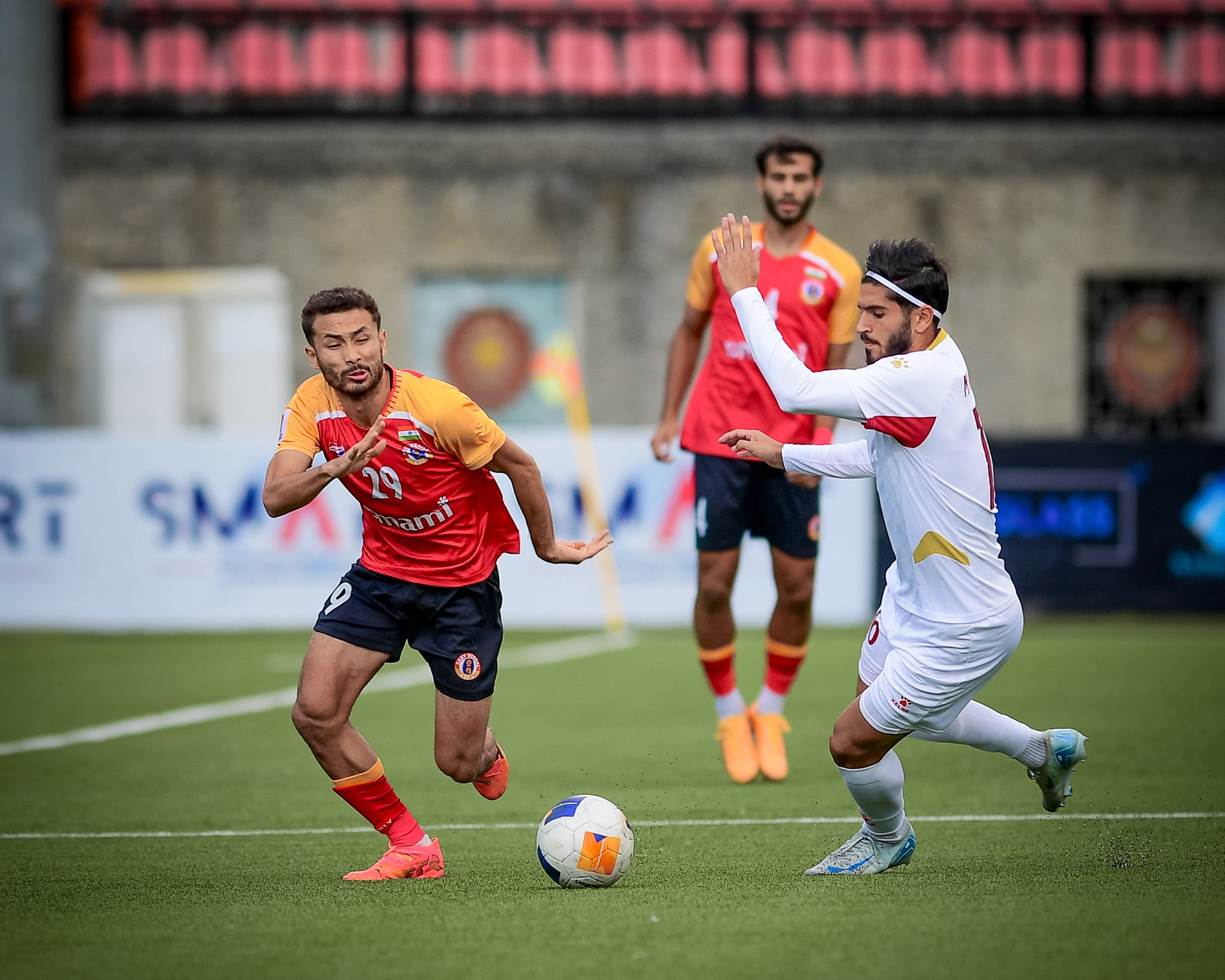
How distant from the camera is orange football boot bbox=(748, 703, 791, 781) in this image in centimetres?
675

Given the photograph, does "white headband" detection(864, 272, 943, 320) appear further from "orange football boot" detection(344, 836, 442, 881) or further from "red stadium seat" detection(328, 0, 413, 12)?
"red stadium seat" detection(328, 0, 413, 12)

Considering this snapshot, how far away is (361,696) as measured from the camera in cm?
975

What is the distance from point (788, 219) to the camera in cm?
676

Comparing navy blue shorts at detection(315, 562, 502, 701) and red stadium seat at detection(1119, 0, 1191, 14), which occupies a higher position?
red stadium seat at detection(1119, 0, 1191, 14)

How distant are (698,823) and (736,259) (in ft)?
6.65

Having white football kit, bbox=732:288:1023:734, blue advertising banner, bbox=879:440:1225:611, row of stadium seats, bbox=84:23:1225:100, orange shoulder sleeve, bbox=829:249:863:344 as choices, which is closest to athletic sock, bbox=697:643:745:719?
orange shoulder sleeve, bbox=829:249:863:344

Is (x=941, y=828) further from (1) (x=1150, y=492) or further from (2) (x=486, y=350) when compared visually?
(2) (x=486, y=350)

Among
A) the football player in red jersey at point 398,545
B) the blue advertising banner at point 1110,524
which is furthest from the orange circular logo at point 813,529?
the blue advertising banner at point 1110,524

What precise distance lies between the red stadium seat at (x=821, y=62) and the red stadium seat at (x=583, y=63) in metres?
1.85

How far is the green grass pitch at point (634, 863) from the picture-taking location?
12.9 feet

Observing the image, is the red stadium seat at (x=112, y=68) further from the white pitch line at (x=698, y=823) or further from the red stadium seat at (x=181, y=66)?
the white pitch line at (x=698, y=823)

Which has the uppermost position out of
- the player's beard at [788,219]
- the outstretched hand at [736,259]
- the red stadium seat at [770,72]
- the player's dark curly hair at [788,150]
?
the red stadium seat at [770,72]

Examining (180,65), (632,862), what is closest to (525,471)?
(632,862)

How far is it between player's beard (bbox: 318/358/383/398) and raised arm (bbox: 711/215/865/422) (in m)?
1.06
